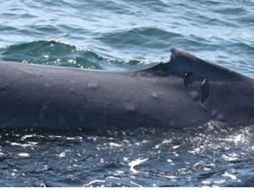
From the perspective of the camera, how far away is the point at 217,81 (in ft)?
23.8

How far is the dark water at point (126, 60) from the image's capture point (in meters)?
6.21

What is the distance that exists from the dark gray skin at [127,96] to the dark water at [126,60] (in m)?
0.13

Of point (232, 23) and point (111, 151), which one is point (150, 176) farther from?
point (232, 23)

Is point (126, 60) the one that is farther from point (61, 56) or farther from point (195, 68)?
point (195, 68)

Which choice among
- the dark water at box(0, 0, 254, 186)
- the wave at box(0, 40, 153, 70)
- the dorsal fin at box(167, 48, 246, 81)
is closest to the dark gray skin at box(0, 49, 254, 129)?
the dorsal fin at box(167, 48, 246, 81)

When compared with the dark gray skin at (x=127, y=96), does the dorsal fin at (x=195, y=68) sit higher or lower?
higher

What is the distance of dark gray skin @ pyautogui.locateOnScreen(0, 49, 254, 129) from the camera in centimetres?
704

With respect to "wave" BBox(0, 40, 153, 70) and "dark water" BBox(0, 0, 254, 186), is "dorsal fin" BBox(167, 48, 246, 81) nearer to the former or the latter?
"dark water" BBox(0, 0, 254, 186)

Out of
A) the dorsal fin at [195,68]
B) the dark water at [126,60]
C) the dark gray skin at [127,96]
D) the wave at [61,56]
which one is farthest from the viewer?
the wave at [61,56]

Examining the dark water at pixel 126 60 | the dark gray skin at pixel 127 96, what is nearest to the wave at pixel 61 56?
the dark water at pixel 126 60

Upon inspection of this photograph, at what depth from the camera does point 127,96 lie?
23.6 ft

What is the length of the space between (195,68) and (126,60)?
566cm

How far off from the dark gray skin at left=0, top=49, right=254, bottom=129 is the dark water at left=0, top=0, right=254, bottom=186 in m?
0.13

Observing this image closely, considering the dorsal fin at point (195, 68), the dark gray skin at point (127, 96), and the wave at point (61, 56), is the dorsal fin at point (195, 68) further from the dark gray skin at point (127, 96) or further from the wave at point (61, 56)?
the wave at point (61, 56)
